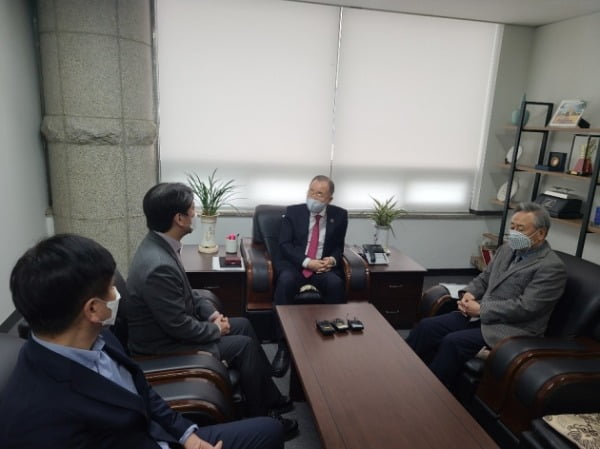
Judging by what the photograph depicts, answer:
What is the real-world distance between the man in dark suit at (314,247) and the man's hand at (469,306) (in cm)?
78

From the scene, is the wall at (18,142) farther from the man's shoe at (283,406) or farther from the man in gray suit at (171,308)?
the man's shoe at (283,406)

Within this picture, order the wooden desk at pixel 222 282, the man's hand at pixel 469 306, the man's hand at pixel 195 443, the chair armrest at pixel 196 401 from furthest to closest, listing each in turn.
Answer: the wooden desk at pixel 222 282, the man's hand at pixel 469 306, the chair armrest at pixel 196 401, the man's hand at pixel 195 443

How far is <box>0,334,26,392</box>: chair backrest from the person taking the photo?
1.23 metres

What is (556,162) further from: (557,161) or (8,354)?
(8,354)

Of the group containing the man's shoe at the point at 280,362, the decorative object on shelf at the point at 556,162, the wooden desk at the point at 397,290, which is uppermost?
the decorative object on shelf at the point at 556,162

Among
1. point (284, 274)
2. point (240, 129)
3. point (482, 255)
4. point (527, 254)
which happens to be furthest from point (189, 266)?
point (482, 255)

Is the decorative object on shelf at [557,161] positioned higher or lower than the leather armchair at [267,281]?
higher

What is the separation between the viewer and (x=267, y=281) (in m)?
2.87

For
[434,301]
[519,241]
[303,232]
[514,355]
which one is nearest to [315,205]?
[303,232]

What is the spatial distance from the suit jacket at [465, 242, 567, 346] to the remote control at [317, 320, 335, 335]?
2.76ft

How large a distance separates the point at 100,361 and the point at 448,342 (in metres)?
1.75

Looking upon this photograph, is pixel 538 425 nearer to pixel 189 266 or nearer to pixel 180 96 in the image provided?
pixel 189 266

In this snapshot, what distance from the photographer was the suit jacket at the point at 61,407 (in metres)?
0.93

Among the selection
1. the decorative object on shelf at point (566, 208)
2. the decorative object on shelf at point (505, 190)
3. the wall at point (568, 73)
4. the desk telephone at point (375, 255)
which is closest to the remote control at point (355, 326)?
the desk telephone at point (375, 255)
